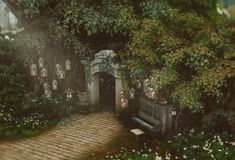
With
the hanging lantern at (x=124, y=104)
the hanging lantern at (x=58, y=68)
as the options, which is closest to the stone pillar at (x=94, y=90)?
the hanging lantern at (x=58, y=68)

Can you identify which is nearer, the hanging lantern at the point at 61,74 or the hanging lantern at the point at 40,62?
the hanging lantern at the point at 61,74

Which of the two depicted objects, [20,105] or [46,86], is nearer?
[20,105]

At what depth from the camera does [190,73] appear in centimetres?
1327

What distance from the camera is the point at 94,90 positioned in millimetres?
16234

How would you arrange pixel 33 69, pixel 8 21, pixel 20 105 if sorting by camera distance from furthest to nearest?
pixel 8 21, pixel 33 69, pixel 20 105

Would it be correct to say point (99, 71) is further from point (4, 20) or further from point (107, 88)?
point (4, 20)

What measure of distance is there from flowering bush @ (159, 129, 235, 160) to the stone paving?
234 cm

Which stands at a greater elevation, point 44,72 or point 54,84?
point 44,72

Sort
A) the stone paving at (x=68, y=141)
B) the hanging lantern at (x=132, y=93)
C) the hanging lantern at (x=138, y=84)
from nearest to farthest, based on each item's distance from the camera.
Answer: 1. the stone paving at (x=68, y=141)
2. the hanging lantern at (x=138, y=84)
3. the hanging lantern at (x=132, y=93)

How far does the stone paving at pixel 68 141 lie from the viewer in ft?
41.4

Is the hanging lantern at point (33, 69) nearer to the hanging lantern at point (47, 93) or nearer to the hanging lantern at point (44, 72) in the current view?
the hanging lantern at point (44, 72)

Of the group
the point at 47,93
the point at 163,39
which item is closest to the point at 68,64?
the point at 47,93

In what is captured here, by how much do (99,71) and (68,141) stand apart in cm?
339

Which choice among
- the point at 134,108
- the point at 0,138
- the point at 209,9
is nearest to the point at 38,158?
the point at 0,138
